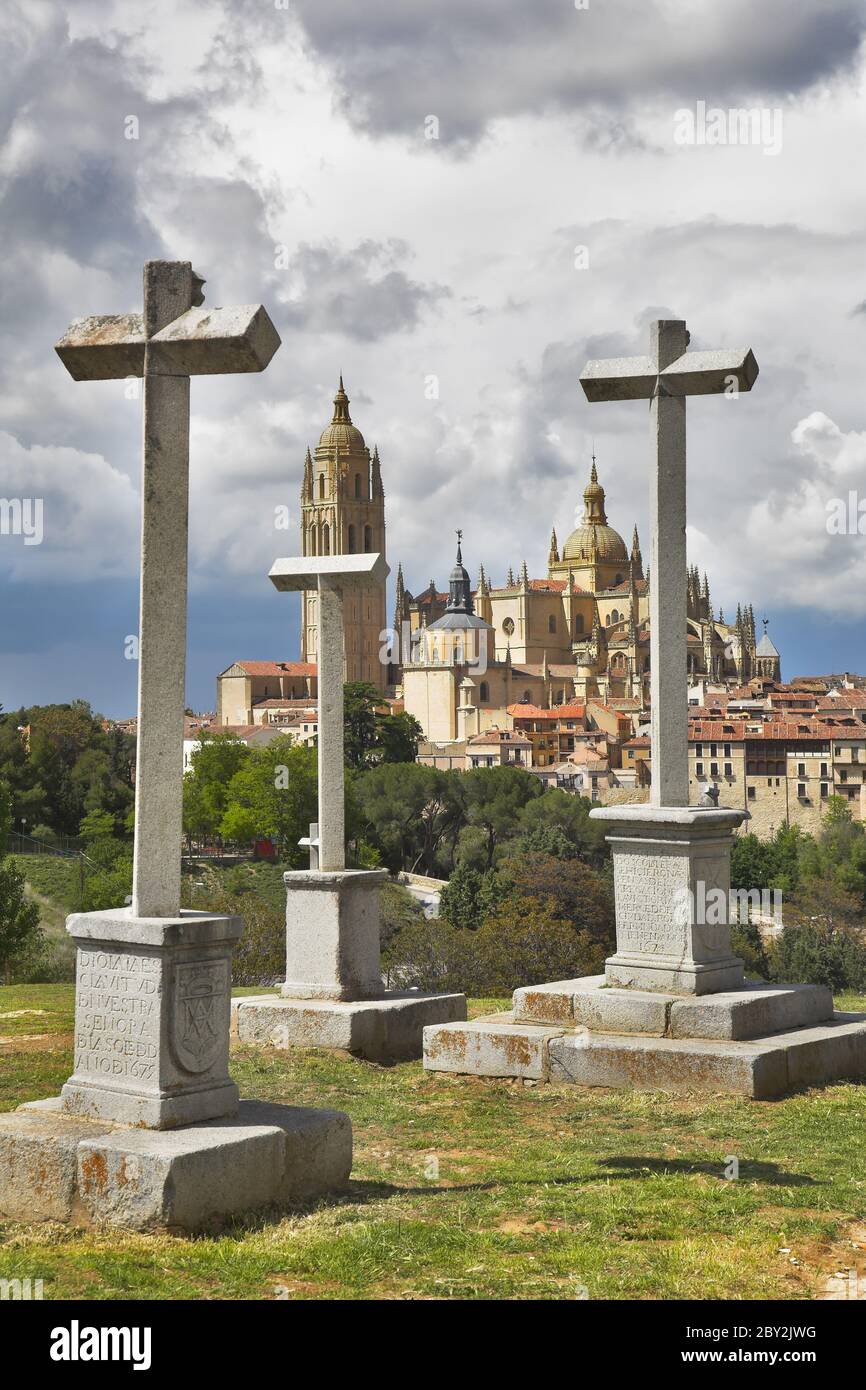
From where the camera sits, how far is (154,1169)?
524 cm

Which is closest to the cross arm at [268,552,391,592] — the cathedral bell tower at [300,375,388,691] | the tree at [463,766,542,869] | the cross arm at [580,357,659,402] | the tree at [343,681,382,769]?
the cross arm at [580,357,659,402]

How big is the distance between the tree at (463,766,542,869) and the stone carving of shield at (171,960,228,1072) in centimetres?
6618

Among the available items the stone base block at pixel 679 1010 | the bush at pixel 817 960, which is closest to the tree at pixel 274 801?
the bush at pixel 817 960

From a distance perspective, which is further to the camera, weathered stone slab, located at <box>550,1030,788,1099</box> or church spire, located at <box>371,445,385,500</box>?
church spire, located at <box>371,445,385,500</box>

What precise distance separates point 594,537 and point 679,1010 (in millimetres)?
143250

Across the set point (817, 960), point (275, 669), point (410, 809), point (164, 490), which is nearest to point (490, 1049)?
point (164, 490)

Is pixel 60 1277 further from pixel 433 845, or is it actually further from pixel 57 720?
pixel 433 845

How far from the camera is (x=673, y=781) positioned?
8.78 m

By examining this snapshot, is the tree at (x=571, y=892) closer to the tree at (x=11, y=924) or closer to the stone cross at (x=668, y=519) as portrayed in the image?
the tree at (x=11, y=924)

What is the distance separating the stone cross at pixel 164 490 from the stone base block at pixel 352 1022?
12.8 ft

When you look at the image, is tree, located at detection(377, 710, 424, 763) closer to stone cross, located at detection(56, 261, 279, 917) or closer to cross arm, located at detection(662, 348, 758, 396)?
cross arm, located at detection(662, 348, 758, 396)

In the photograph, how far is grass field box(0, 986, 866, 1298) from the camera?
15.6ft

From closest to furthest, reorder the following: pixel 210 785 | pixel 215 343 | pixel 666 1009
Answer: pixel 215 343 → pixel 666 1009 → pixel 210 785

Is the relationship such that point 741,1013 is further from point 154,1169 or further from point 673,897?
point 154,1169
